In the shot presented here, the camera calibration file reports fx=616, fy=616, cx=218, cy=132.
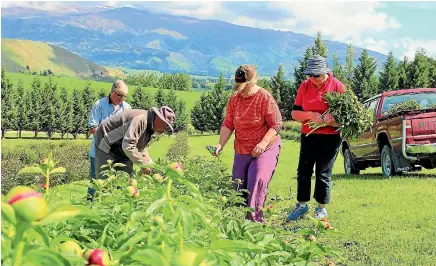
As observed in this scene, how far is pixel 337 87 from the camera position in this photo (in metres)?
6.66

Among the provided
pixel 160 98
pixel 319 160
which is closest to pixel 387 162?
pixel 319 160

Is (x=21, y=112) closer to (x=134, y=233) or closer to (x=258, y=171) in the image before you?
(x=258, y=171)

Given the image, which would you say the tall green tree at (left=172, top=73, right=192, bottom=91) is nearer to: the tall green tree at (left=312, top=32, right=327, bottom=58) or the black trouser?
the tall green tree at (left=312, top=32, right=327, bottom=58)

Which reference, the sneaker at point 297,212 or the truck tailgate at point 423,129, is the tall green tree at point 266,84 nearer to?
the truck tailgate at point 423,129

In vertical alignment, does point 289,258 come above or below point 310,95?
below

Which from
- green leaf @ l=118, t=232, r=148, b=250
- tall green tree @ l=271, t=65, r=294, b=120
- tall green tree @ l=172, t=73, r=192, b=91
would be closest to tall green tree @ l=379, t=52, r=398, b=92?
tall green tree @ l=271, t=65, r=294, b=120

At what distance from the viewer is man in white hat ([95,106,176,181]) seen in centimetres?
546

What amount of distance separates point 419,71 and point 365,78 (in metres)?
5.23

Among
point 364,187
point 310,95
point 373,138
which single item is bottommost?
point 364,187

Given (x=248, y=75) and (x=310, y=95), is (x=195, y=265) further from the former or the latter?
(x=310, y=95)

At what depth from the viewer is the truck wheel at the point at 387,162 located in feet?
37.8

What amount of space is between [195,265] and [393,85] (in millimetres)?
55363

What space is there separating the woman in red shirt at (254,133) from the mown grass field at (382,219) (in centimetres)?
29

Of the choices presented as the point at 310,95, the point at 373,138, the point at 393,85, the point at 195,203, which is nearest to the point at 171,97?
the point at 393,85
